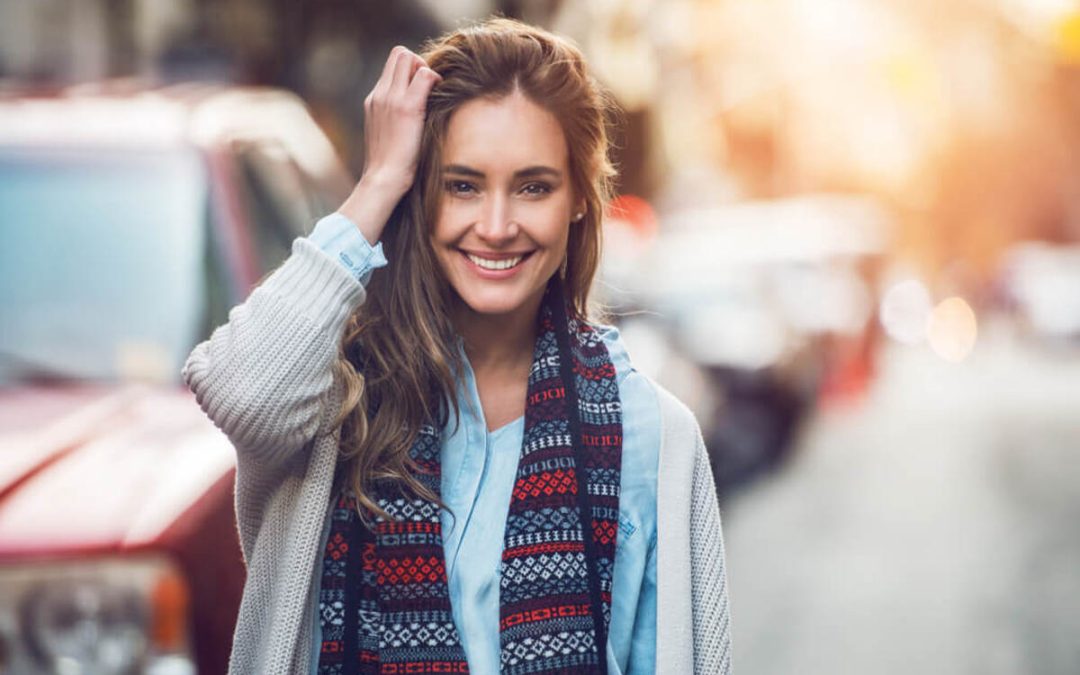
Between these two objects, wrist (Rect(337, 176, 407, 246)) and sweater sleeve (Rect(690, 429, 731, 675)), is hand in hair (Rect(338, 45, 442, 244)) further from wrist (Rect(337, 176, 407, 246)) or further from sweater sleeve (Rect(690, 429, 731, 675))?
sweater sleeve (Rect(690, 429, 731, 675))

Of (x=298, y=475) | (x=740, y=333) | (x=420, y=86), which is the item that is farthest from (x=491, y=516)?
(x=740, y=333)

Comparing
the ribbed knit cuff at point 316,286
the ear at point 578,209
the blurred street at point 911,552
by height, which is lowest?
the blurred street at point 911,552

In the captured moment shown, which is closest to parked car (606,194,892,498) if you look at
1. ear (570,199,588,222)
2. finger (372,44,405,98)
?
ear (570,199,588,222)

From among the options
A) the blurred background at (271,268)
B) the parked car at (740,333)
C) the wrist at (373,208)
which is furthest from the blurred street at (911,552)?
the wrist at (373,208)

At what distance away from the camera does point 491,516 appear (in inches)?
87.0

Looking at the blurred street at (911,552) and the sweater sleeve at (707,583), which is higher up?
the sweater sleeve at (707,583)

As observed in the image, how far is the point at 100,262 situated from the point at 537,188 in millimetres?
1988

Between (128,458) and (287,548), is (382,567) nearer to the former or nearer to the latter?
(287,548)

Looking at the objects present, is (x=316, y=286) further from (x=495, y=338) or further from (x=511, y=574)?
(x=511, y=574)

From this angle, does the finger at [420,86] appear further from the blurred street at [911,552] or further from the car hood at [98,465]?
the blurred street at [911,552]

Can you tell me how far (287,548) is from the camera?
7.02 ft

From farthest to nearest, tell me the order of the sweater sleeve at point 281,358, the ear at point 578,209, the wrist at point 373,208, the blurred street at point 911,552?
the blurred street at point 911,552
the ear at point 578,209
the wrist at point 373,208
the sweater sleeve at point 281,358

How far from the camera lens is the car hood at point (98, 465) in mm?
2770

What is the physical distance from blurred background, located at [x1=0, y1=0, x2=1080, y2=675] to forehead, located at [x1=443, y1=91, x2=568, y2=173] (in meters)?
0.70
